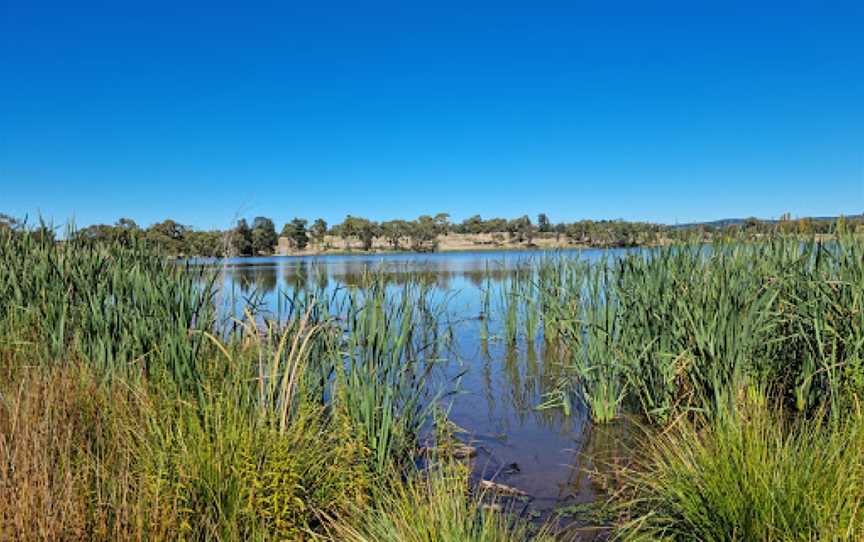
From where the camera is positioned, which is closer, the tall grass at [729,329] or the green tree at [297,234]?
the tall grass at [729,329]

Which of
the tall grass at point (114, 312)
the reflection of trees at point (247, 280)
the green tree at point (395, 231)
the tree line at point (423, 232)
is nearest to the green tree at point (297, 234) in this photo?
the tree line at point (423, 232)

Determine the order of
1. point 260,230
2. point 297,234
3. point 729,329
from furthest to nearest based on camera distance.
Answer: point 297,234
point 260,230
point 729,329

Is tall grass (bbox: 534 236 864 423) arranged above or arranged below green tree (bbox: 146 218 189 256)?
below

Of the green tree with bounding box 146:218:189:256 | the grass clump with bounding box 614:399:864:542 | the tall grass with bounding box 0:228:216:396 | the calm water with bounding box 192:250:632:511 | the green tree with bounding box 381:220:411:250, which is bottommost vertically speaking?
the calm water with bounding box 192:250:632:511

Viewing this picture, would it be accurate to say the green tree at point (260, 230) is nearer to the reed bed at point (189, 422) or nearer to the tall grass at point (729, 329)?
the reed bed at point (189, 422)

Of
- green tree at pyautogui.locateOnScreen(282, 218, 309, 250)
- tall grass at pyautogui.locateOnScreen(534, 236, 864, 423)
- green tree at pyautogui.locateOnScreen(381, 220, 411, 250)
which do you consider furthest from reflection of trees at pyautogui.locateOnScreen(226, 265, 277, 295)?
green tree at pyautogui.locateOnScreen(381, 220, 411, 250)

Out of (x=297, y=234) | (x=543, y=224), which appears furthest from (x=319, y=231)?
(x=543, y=224)

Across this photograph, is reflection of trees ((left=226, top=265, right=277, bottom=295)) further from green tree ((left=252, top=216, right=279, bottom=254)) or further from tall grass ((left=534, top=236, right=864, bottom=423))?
tall grass ((left=534, top=236, right=864, bottom=423))

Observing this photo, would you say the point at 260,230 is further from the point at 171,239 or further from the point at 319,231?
the point at 319,231

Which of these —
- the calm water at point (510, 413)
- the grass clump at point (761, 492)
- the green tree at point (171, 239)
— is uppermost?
the green tree at point (171, 239)

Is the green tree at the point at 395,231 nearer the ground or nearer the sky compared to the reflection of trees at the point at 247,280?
nearer the sky

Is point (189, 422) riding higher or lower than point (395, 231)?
lower

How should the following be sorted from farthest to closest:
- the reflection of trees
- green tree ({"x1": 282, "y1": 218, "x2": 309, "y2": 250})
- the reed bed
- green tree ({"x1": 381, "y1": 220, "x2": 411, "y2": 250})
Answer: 1. green tree ({"x1": 381, "y1": 220, "x2": 411, "y2": 250})
2. green tree ({"x1": 282, "y1": 218, "x2": 309, "y2": 250})
3. the reflection of trees
4. the reed bed

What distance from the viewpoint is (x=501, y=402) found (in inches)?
310
